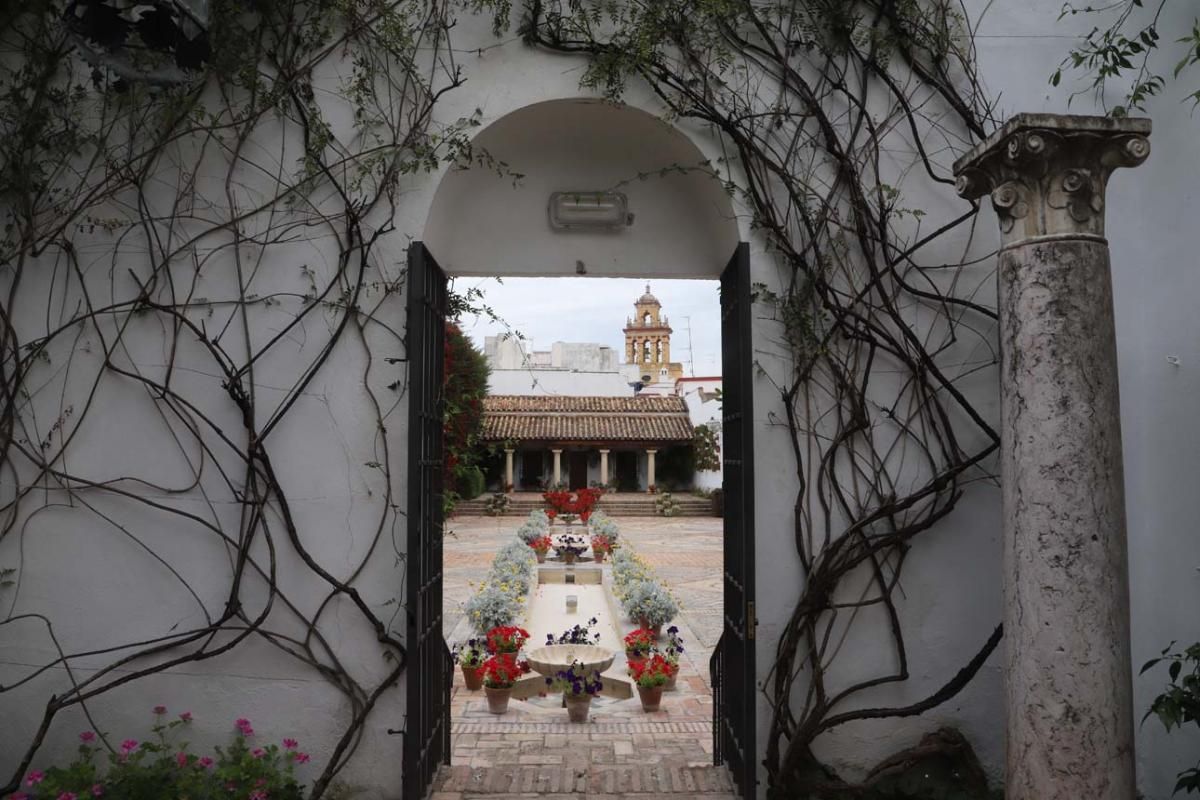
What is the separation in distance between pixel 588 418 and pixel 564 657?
92.4 ft

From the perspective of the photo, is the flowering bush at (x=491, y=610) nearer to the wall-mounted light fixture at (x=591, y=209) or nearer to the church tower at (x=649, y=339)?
the wall-mounted light fixture at (x=591, y=209)

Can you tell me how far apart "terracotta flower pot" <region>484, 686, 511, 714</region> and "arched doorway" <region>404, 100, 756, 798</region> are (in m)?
Result: 1.94

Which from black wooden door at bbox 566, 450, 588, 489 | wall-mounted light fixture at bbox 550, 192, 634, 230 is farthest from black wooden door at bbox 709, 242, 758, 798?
Answer: black wooden door at bbox 566, 450, 588, 489

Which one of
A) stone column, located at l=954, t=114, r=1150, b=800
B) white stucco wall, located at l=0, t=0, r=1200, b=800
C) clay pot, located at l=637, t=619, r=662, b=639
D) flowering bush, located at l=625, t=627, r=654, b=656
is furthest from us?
clay pot, located at l=637, t=619, r=662, b=639

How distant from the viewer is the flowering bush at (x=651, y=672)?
6.79 m

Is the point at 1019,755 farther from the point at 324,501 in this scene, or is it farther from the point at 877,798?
the point at 324,501

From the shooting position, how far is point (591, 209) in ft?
16.8

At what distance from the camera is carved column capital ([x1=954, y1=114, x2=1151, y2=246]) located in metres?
2.96

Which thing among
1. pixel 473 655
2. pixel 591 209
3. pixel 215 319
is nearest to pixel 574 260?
pixel 591 209

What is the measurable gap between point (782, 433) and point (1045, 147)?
172 centimetres

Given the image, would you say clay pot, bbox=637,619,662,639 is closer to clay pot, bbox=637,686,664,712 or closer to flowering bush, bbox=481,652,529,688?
clay pot, bbox=637,686,664,712

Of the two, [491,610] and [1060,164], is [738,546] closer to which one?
[1060,164]

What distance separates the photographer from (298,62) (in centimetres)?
419

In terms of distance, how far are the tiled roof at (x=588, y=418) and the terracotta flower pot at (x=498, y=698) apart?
2693 cm
